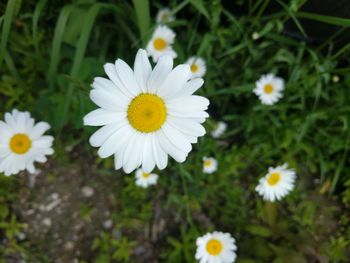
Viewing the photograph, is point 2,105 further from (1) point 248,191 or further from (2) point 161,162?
(1) point 248,191

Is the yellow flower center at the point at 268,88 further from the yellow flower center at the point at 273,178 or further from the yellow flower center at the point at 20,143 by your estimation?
the yellow flower center at the point at 20,143

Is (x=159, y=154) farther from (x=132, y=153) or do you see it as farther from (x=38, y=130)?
(x=38, y=130)

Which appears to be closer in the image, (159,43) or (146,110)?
(146,110)

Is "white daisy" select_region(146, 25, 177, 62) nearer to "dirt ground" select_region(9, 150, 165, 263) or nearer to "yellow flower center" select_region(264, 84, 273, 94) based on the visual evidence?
"yellow flower center" select_region(264, 84, 273, 94)

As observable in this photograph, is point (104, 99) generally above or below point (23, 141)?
below

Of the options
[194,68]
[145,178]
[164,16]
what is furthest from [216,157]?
[164,16]

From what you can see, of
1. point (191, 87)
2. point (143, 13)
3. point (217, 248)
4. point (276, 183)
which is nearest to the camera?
point (191, 87)
